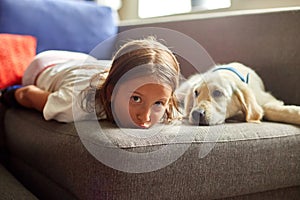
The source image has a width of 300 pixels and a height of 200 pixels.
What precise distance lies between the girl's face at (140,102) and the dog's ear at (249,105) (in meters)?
0.30

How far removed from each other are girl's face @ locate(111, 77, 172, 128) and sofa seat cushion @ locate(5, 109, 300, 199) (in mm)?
57

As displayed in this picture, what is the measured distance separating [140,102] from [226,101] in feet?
1.15

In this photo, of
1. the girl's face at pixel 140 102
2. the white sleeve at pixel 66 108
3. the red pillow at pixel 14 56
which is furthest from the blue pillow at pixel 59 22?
the girl's face at pixel 140 102

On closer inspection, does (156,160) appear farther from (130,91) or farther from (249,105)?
(249,105)

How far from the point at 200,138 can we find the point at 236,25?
0.84 m

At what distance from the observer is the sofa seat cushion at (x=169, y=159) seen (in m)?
0.87

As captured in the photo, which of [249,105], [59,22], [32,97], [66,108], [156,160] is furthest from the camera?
[59,22]

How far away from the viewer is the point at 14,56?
1.72 m

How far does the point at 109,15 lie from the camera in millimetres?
2090

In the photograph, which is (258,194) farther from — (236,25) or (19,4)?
(19,4)

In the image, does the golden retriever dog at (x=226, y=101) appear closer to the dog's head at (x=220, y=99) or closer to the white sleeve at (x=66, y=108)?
the dog's head at (x=220, y=99)

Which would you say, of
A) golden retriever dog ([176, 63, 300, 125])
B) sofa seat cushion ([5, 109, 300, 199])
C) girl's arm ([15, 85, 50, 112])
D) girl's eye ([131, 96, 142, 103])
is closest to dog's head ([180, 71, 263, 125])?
golden retriever dog ([176, 63, 300, 125])

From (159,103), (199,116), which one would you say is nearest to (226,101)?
(199,116)

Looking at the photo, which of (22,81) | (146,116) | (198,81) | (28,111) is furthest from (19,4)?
(146,116)
